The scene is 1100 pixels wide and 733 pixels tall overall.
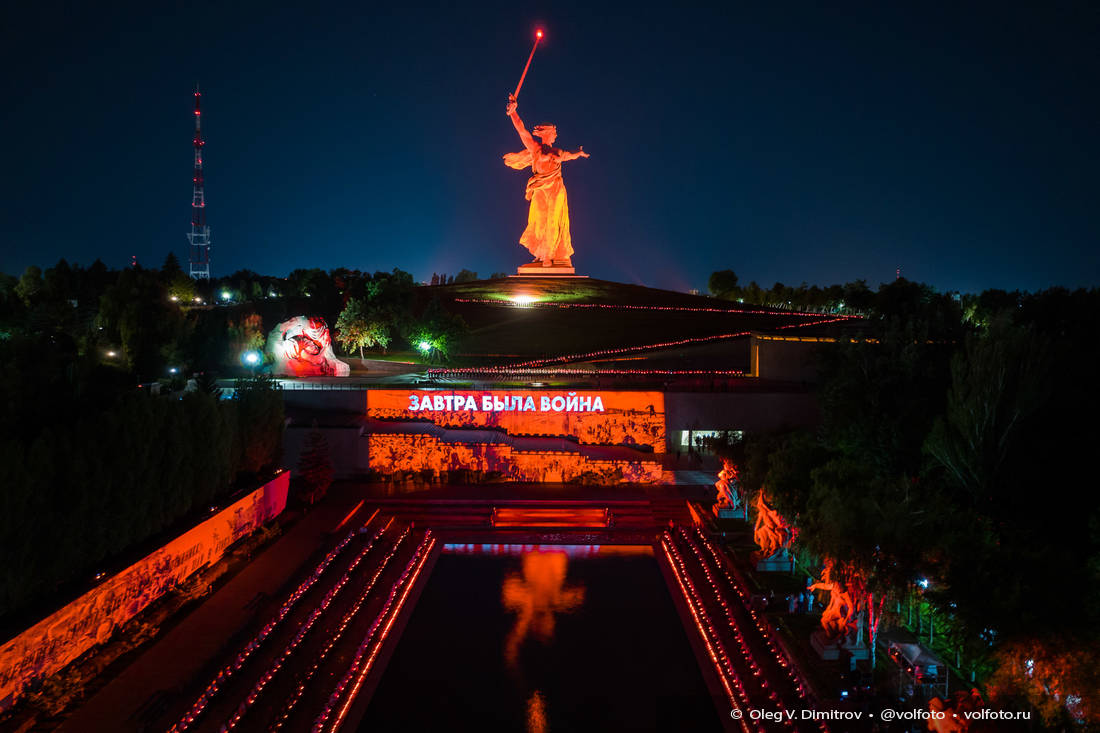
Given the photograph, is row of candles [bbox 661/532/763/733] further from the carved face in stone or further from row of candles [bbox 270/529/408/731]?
the carved face in stone

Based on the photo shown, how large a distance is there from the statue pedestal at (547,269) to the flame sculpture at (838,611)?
106ft

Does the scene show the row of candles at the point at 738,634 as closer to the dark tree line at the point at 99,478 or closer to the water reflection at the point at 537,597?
the water reflection at the point at 537,597

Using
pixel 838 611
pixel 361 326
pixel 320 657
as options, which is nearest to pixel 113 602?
pixel 320 657

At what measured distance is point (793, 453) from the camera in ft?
54.5

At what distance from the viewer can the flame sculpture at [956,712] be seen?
30.7 feet

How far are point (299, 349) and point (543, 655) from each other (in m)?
19.9

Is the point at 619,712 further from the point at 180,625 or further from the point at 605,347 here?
the point at 605,347

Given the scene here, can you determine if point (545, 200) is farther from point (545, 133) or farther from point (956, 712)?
point (956, 712)

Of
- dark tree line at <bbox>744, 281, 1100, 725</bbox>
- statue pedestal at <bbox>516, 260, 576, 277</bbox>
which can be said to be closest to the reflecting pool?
dark tree line at <bbox>744, 281, 1100, 725</bbox>

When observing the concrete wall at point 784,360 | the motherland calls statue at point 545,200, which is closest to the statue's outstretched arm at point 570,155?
the motherland calls statue at point 545,200

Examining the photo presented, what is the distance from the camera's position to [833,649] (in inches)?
506

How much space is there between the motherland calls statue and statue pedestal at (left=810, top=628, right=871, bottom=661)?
108 ft

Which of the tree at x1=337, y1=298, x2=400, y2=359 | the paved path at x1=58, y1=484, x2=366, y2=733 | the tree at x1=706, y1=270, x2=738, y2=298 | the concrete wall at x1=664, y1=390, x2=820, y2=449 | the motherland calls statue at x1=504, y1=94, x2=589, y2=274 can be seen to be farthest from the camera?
the tree at x1=706, y1=270, x2=738, y2=298

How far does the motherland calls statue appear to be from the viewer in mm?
42938
